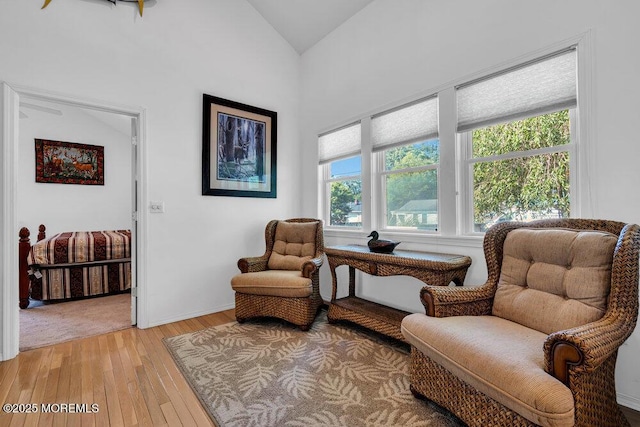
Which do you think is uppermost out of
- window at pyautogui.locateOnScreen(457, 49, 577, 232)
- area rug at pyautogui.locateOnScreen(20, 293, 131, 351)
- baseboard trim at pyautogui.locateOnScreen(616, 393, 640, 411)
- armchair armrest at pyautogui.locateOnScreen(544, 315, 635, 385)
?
window at pyautogui.locateOnScreen(457, 49, 577, 232)

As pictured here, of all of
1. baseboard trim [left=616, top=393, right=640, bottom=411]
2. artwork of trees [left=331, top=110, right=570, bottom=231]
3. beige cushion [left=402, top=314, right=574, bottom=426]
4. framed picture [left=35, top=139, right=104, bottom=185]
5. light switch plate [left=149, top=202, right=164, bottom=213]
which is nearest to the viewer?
beige cushion [left=402, top=314, right=574, bottom=426]

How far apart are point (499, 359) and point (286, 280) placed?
186 cm

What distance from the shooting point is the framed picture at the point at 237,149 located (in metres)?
3.30

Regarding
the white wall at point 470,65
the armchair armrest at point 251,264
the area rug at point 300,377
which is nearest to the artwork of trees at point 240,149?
the white wall at point 470,65

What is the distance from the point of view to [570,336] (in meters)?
1.10

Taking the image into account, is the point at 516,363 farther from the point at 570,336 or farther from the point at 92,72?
the point at 92,72

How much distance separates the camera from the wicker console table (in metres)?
2.09

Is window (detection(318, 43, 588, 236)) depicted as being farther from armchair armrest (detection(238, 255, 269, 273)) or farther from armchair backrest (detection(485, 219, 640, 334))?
armchair armrest (detection(238, 255, 269, 273))

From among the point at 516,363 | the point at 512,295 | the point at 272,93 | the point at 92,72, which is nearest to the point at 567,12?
the point at 512,295

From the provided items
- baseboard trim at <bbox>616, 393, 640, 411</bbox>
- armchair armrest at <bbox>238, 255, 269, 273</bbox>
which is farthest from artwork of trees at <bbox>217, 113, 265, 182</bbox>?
baseboard trim at <bbox>616, 393, 640, 411</bbox>

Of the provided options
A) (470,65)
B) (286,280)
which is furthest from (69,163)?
(470,65)

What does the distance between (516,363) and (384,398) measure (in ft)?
2.81

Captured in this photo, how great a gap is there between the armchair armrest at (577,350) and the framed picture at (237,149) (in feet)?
10.2

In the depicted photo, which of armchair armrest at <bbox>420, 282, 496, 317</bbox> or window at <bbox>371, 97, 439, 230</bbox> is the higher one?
window at <bbox>371, 97, 439, 230</bbox>
